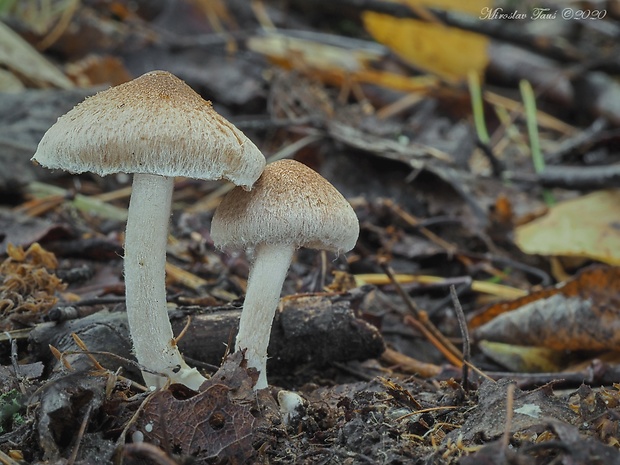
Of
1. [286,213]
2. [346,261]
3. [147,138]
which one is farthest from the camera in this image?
[346,261]

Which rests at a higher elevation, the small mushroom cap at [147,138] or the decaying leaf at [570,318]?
the small mushroom cap at [147,138]

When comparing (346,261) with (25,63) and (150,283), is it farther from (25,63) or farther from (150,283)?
(25,63)

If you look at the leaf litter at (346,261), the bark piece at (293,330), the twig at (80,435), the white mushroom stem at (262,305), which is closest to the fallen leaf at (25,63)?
the leaf litter at (346,261)

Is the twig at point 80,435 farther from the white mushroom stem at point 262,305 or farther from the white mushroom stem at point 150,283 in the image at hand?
the white mushroom stem at point 262,305

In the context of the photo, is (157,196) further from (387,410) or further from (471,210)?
(471,210)

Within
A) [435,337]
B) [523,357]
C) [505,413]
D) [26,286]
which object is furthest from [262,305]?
[523,357]

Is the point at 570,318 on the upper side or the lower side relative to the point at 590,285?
lower

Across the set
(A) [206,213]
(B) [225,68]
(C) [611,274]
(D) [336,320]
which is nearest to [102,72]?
(B) [225,68]
